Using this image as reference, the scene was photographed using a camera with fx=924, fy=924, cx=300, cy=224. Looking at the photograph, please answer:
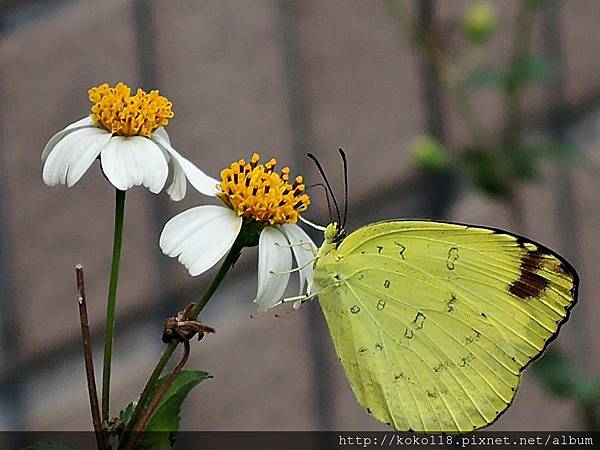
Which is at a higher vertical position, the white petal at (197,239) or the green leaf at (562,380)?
the white petal at (197,239)

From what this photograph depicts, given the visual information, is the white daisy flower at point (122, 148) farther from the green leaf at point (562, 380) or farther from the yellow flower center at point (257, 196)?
the green leaf at point (562, 380)

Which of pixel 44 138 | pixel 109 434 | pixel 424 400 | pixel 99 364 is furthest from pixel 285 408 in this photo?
pixel 109 434

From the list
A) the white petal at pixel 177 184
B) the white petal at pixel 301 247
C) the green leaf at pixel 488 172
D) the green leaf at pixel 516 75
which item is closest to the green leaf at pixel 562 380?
the green leaf at pixel 488 172

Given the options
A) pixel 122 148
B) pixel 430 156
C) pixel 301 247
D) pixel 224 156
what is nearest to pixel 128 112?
pixel 122 148

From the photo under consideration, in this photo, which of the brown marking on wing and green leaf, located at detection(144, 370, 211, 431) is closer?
green leaf, located at detection(144, 370, 211, 431)

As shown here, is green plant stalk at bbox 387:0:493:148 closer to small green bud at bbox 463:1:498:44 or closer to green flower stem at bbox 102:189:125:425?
small green bud at bbox 463:1:498:44

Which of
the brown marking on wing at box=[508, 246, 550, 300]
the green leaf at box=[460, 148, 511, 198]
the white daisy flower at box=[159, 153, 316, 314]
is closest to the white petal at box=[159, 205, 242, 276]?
the white daisy flower at box=[159, 153, 316, 314]

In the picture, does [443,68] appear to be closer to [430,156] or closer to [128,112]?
[430,156]

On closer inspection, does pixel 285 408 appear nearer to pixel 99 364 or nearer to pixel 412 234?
pixel 99 364
